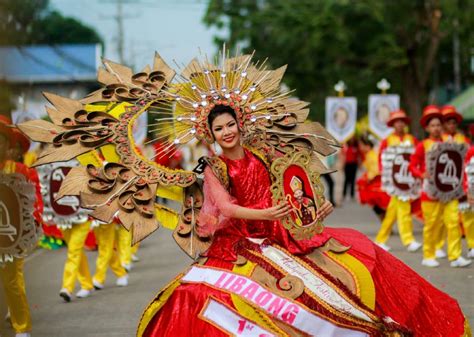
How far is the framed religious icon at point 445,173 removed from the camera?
11.0 meters

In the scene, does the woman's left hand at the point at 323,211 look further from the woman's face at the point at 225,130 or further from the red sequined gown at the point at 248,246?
the woman's face at the point at 225,130

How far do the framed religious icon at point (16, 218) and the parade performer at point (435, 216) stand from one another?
17.3 feet

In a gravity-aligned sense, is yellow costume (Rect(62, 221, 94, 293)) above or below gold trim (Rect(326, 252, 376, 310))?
below

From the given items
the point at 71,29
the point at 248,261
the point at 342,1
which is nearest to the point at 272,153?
the point at 248,261

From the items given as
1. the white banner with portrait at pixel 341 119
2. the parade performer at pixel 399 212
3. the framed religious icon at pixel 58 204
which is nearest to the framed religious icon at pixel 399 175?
the parade performer at pixel 399 212

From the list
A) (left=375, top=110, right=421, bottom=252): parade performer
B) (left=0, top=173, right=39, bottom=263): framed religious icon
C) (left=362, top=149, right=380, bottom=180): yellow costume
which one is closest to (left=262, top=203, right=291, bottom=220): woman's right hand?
(left=0, top=173, right=39, bottom=263): framed religious icon

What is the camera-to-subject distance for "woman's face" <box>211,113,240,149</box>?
18.4 ft

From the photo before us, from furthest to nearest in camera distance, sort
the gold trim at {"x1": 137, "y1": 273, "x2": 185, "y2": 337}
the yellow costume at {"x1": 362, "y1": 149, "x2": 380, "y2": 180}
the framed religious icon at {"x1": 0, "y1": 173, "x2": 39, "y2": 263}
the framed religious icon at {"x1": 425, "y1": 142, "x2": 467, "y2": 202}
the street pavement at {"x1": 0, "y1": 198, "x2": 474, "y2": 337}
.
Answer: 1. the yellow costume at {"x1": 362, "y1": 149, "x2": 380, "y2": 180}
2. the framed religious icon at {"x1": 425, "y1": 142, "x2": 467, "y2": 202}
3. the street pavement at {"x1": 0, "y1": 198, "x2": 474, "y2": 337}
4. the framed religious icon at {"x1": 0, "y1": 173, "x2": 39, "y2": 263}
5. the gold trim at {"x1": 137, "y1": 273, "x2": 185, "y2": 337}

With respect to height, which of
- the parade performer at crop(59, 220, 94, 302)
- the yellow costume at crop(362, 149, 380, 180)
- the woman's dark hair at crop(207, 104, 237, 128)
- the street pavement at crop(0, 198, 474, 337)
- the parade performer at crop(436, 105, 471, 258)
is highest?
the woman's dark hair at crop(207, 104, 237, 128)

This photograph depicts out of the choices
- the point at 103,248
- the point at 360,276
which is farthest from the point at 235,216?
the point at 103,248

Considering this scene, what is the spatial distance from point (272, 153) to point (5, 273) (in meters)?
2.53

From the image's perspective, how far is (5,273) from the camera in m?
7.36

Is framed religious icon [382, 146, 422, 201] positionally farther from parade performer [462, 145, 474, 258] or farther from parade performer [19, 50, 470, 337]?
parade performer [19, 50, 470, 337]

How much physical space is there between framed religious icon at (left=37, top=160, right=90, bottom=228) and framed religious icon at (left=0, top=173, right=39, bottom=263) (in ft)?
6.78
